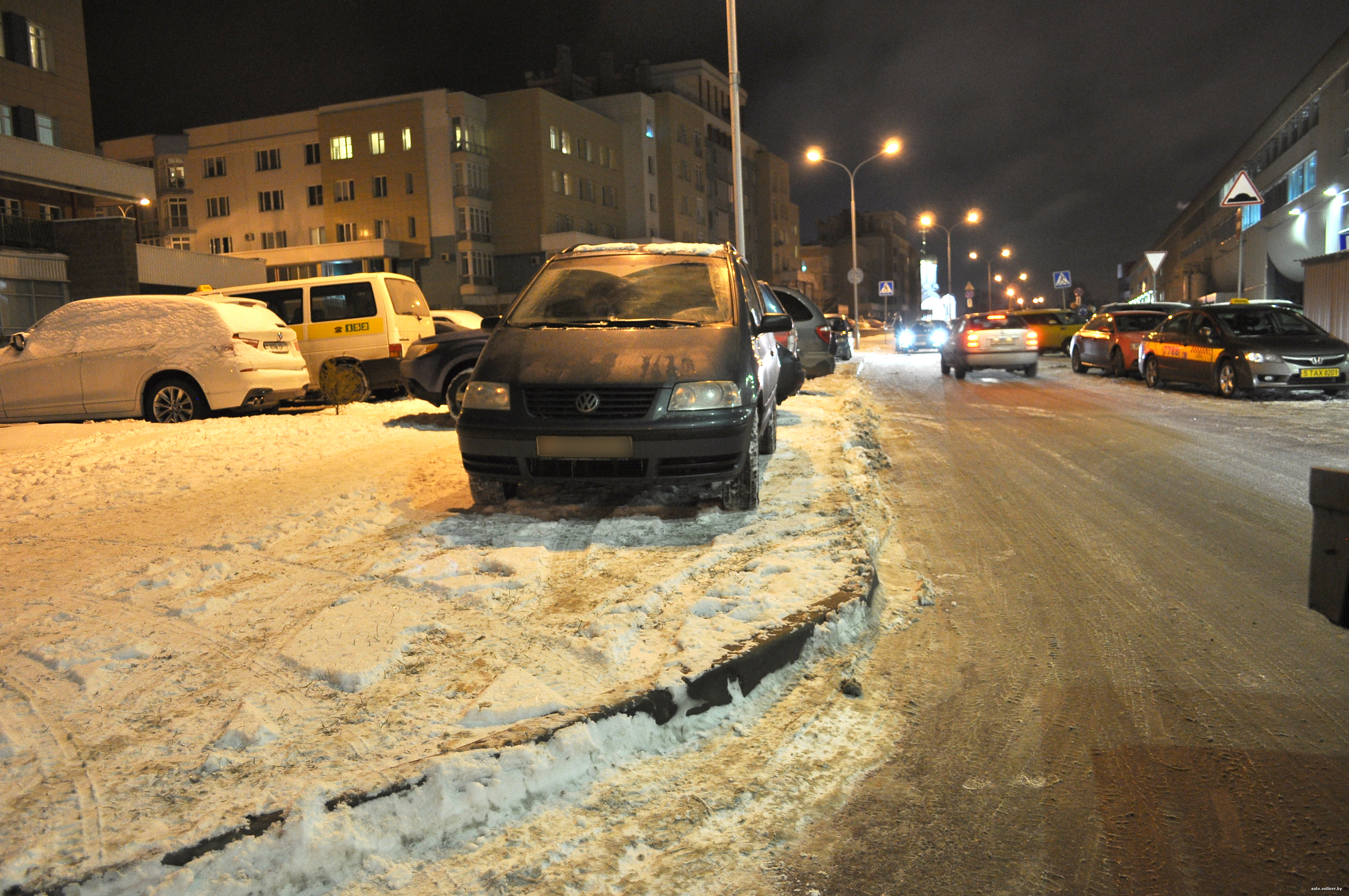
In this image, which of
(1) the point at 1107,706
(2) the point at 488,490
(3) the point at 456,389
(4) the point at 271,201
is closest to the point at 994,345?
(3) the point at 456,389

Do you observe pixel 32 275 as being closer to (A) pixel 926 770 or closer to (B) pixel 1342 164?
(A) pixel 926 770

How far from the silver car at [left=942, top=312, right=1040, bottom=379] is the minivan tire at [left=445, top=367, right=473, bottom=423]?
44.4 ft

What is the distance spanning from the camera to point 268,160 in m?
57.1

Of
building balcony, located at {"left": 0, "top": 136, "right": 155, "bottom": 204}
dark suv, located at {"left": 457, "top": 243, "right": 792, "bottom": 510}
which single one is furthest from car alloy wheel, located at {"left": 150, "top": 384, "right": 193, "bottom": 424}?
building balcony, located at {"left": 0, "top": 136, "right": 155, "bottom": 204}

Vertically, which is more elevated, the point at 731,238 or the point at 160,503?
the point at 731,238

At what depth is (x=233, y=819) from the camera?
97.4 inches

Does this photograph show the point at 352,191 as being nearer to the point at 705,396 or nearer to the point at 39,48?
the point at 39,48

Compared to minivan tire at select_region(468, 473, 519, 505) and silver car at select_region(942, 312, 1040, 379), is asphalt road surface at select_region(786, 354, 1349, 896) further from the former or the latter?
silver car at select_region(942, 312, 1040, 379)

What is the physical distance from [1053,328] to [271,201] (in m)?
47.0

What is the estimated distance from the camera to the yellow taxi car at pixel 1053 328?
3134 cm

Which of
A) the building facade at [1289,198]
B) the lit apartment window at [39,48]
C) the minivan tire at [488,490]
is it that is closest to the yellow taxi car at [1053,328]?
the building facade at [1289,198]

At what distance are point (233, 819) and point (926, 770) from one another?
2.02 meters

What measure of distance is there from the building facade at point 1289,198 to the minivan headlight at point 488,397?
54.5 feet

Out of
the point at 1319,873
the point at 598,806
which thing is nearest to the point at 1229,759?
the point at 1319,873
